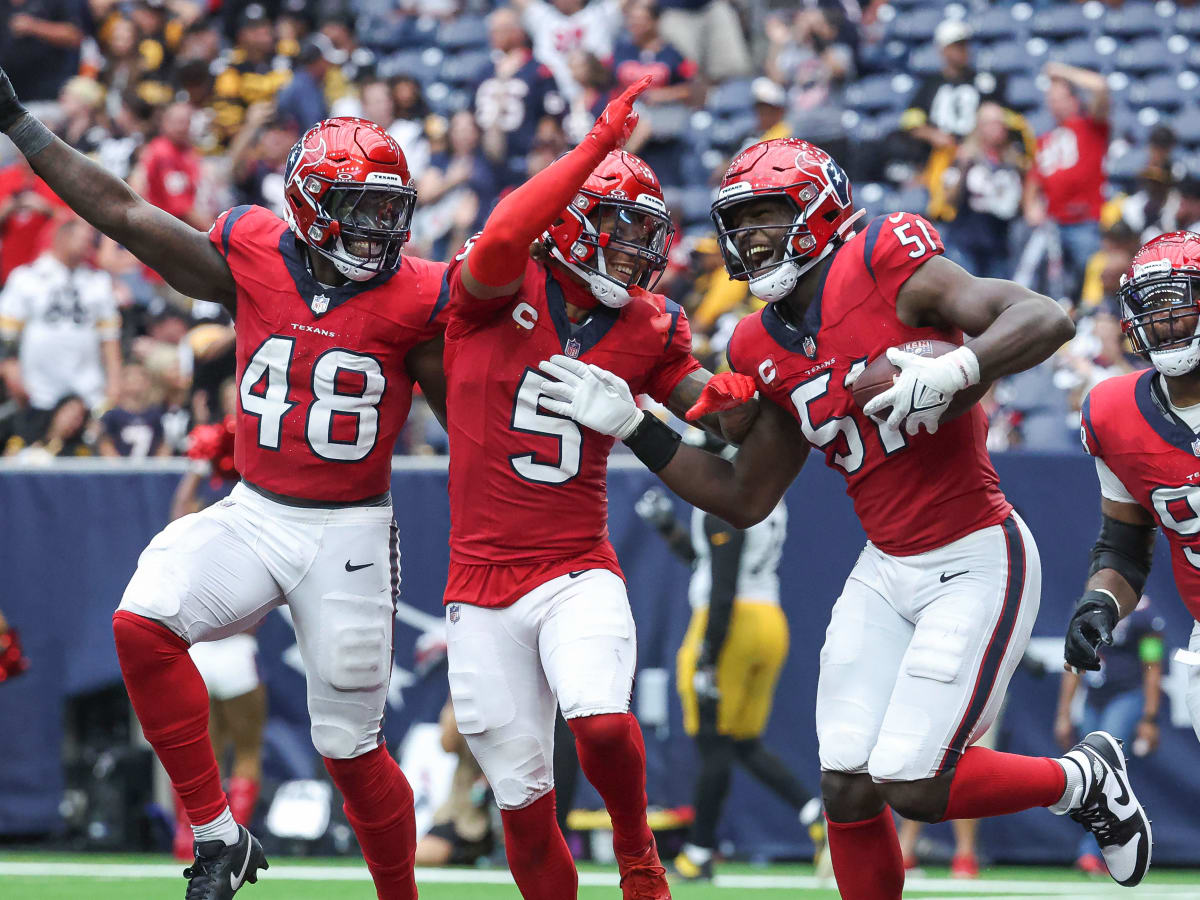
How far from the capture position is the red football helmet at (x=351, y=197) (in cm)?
472

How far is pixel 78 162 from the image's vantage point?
4.82 metres

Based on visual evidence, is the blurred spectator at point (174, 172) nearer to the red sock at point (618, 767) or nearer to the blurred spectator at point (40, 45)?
the blurred spectator at point (40, 45)

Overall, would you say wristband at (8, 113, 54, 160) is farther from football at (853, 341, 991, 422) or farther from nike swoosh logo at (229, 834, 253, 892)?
football at (853, 341, 991, 422)

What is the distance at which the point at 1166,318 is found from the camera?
4480 millimetres

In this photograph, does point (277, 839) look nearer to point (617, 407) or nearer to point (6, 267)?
point (617, 407)

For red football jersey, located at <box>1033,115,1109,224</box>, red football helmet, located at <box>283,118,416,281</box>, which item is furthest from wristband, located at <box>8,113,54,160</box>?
red football jersey, located at <box>1033,115,1109,224</box>

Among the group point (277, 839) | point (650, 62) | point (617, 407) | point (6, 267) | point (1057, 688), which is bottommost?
point (277, 839)

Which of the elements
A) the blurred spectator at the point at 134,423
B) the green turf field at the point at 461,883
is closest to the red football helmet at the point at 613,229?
the green turf field at the point at 461,883

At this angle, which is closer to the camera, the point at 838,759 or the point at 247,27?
the point at 838,759

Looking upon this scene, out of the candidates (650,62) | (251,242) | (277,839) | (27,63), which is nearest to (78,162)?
(251,242)

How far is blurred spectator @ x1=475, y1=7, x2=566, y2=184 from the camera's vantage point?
11.2 meters

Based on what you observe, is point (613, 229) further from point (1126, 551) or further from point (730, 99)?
point (730, 99)

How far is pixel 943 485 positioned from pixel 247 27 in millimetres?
9594

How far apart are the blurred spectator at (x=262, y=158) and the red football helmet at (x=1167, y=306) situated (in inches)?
292
